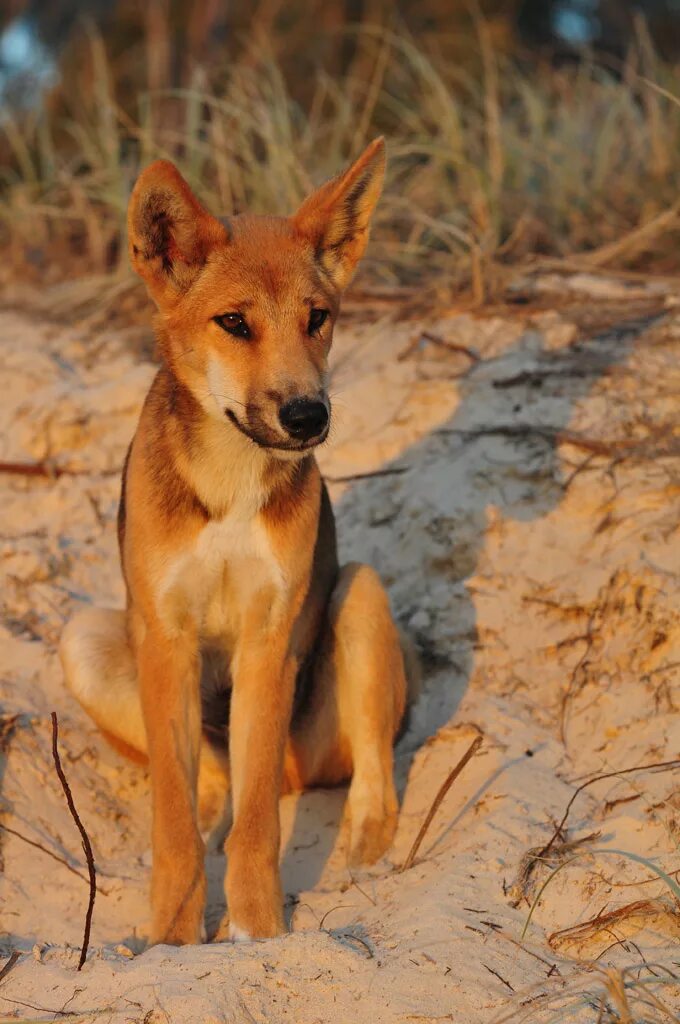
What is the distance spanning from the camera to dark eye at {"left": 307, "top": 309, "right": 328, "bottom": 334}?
175 inches

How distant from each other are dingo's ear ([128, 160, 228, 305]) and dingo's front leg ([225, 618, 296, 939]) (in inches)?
52.9

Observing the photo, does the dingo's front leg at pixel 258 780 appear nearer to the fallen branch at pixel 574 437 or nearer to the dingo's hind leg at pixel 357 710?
the dingo's hind leg at pixel 357 710

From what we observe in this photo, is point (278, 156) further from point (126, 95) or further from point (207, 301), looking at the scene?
point (126, 95)

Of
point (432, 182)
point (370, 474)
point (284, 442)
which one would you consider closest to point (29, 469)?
point (370, 474)

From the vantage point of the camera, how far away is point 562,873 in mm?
4059

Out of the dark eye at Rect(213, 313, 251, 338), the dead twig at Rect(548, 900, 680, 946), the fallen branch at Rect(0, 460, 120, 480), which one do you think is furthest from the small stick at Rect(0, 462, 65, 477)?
the dead twig at Rect(548, 900, 680, 946)

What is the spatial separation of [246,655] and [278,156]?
440 cm

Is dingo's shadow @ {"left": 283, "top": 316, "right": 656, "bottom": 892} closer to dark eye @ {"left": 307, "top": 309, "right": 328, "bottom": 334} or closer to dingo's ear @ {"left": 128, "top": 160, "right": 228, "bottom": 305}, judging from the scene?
dark eye @ {"left": 307, "top": 309, "right": 328, "bottom": 334}

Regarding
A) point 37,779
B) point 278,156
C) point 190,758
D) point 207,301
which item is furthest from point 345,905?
point 278,156

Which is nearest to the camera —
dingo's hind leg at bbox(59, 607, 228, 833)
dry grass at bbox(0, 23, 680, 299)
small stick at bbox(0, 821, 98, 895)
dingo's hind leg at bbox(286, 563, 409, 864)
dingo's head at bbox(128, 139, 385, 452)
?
dingo's head at bbox(128, 139, 385, 452)

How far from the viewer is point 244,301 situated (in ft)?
14.1

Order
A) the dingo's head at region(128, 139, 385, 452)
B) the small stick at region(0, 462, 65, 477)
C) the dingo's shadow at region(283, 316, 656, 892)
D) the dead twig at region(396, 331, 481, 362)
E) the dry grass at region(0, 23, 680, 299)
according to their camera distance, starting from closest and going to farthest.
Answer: the dingo's head at region(128, 139, 385, 452), the dingo's shadow at region(283, 316, 656, 892), the small stick at region(0, 462, 65, 477), the dead twig at region(396, 331, 481, 362), the dry grass at region(0, 23, 680, 299)

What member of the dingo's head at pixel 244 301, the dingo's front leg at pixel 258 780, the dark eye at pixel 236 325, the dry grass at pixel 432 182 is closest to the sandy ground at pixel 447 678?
the dingo's front leg at pixel 258 780

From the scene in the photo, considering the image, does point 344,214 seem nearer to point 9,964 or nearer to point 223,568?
point 223,568
